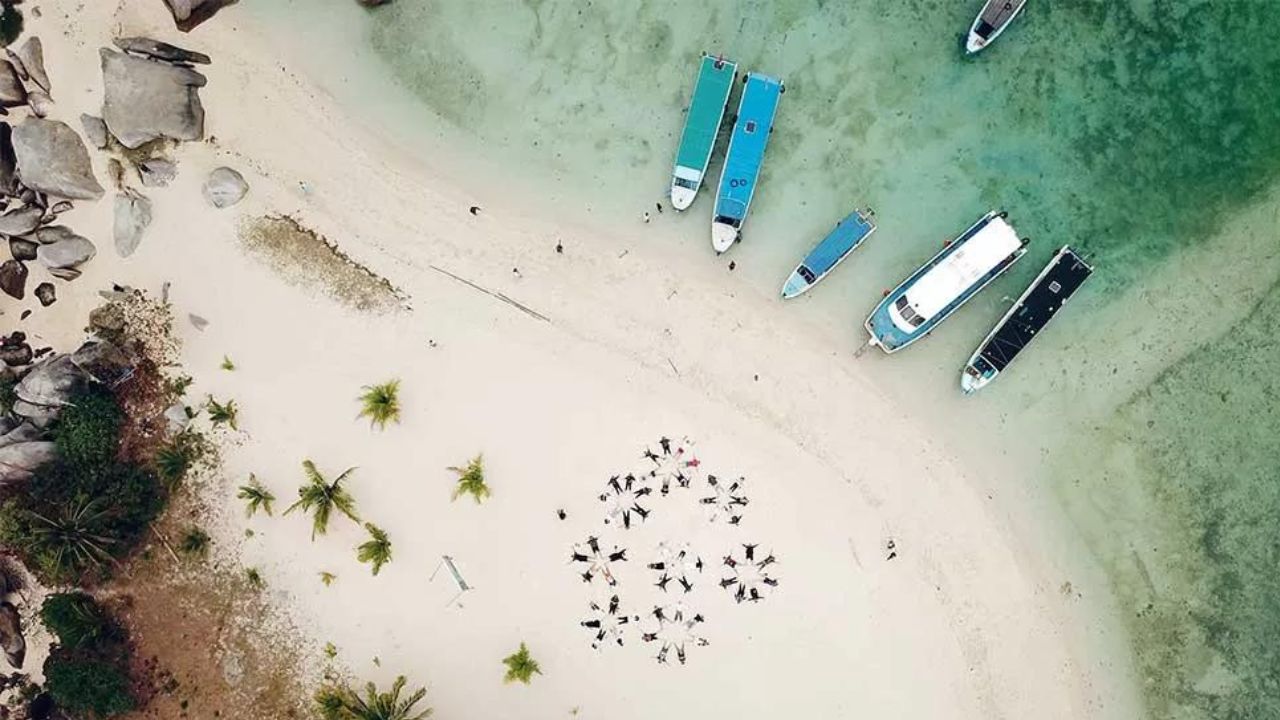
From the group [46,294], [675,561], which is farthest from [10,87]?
[675,561]

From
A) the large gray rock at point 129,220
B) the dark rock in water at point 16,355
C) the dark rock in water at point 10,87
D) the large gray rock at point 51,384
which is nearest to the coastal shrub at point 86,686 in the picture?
the large gray rock at point 51,384

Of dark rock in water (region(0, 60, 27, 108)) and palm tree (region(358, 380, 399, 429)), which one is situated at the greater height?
palm tree (region(358, 380, 399, 429))

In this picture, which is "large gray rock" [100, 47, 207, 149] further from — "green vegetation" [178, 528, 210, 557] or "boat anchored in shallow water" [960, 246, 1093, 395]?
"boat anchored in shallow water" [960, 246, 1093, 395]

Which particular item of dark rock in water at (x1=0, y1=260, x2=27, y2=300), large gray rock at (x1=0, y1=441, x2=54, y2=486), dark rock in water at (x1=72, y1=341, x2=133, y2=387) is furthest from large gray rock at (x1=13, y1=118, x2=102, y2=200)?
large gray rock at (x1=0, y1=441, x2=54, y2=486)

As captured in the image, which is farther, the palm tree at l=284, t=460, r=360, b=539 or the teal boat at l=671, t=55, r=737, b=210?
the teal boat at l=671, t=55, r=737, b=210

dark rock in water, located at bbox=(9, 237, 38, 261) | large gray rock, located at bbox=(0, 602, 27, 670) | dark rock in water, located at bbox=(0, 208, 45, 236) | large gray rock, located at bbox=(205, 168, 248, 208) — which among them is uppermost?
large gray rock, located at bbox=(205, 168, 248, 208)

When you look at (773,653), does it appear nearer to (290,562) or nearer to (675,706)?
(675,706)

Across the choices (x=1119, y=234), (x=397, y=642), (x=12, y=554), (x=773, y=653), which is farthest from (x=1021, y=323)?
(x=12, y=554)
